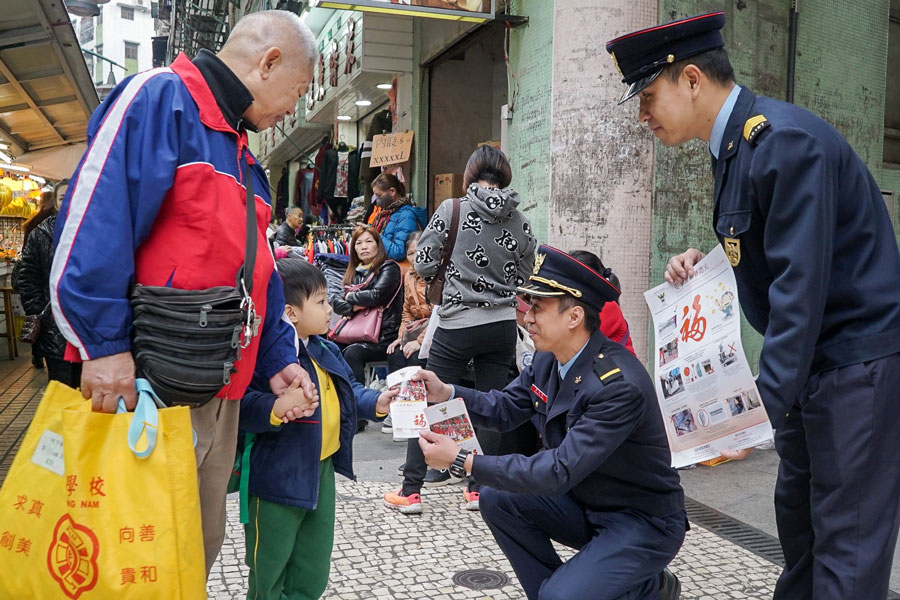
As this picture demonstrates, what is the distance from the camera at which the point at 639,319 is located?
19.2ft

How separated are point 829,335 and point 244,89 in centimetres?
181

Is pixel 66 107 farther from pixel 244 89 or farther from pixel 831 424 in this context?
pixel 831 424

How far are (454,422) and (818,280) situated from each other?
1361mm

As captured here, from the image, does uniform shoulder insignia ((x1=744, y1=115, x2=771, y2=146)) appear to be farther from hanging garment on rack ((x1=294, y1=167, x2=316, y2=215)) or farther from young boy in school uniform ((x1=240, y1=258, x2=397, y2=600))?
hanging garment on rack ((x1=294, y1=167, x2=316, y2=215))

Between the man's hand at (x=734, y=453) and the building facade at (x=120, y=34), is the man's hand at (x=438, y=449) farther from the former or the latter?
the building facade at (x=120, y=34)

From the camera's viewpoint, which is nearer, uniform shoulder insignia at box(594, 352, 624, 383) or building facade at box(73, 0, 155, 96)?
uniform shoulder insignia at box(594, 352, 624, 383)

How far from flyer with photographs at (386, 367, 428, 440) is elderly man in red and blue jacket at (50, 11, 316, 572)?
0.43 metres

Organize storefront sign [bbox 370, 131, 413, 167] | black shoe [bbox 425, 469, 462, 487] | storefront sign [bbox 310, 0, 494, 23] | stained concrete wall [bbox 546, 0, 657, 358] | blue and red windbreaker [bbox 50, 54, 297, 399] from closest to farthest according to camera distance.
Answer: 1. blue and red windbreaker [bbox 50, 54, 297, 399]
2. black shoe [bbox 425, 469, 462, 487]
3. stained concrete wall [bbox 546, 0, 657, 358]
4. storefront sign [bbox 310, 0, 494, 23]
5. storefront sign [bbox 370, 131, 413, 167]

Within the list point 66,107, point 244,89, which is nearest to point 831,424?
point 244,89

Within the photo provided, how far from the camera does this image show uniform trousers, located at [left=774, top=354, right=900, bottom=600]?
2.06 metres

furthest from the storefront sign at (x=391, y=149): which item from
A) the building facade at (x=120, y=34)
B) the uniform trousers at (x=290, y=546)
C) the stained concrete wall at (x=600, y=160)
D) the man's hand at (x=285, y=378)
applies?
the building facade at (x=120, y=34)

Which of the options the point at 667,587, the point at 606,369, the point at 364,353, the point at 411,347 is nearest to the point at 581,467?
the point at 606,369

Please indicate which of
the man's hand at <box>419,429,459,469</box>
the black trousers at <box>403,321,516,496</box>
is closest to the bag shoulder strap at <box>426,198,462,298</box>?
the black trousers at <box>403,321,516,496</box>

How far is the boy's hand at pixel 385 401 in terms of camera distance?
2.97 meters
